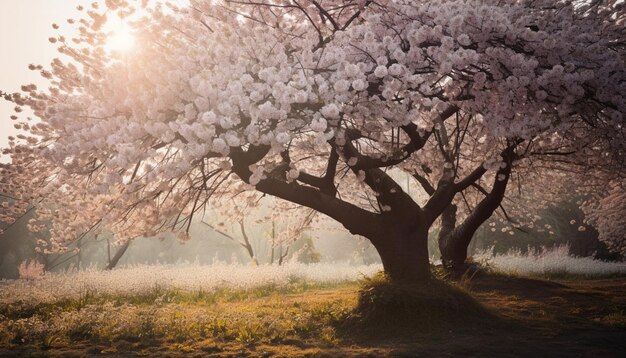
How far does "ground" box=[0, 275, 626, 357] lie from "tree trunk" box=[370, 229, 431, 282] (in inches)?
51.7

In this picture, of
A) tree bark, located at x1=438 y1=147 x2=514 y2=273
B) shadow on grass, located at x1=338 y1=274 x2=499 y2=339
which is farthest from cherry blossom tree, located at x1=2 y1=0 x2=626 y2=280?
tree bark, located at x1=438 y1=147 x2=514 y2=273

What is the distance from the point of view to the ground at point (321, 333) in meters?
6.27

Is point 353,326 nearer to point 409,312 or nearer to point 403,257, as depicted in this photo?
point 409,312

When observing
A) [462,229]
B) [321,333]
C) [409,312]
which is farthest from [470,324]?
[462,229]

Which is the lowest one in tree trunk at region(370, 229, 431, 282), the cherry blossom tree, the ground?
the ground

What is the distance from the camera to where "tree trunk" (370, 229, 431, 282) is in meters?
9.18

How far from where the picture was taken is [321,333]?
7.38 m

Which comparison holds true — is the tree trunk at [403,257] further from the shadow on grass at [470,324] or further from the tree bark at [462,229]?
the tree bark at [462,229]

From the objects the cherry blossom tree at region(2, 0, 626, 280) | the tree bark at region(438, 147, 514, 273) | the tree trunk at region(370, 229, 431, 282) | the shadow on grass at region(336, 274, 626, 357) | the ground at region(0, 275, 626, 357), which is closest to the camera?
the cherry blossom tree at region(2, 0, 626, 280)

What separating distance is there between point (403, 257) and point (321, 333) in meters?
2.66

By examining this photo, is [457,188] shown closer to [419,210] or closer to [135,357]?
[419,210]

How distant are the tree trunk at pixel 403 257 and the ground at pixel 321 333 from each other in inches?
51.7

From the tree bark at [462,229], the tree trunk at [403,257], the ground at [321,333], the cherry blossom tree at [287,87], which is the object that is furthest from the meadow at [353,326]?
the tree bark at [462,229]

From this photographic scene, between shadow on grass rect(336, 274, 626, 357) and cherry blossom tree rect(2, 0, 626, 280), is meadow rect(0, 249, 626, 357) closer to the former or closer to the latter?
shadow on grass rect(336, 274, 626, 357)
